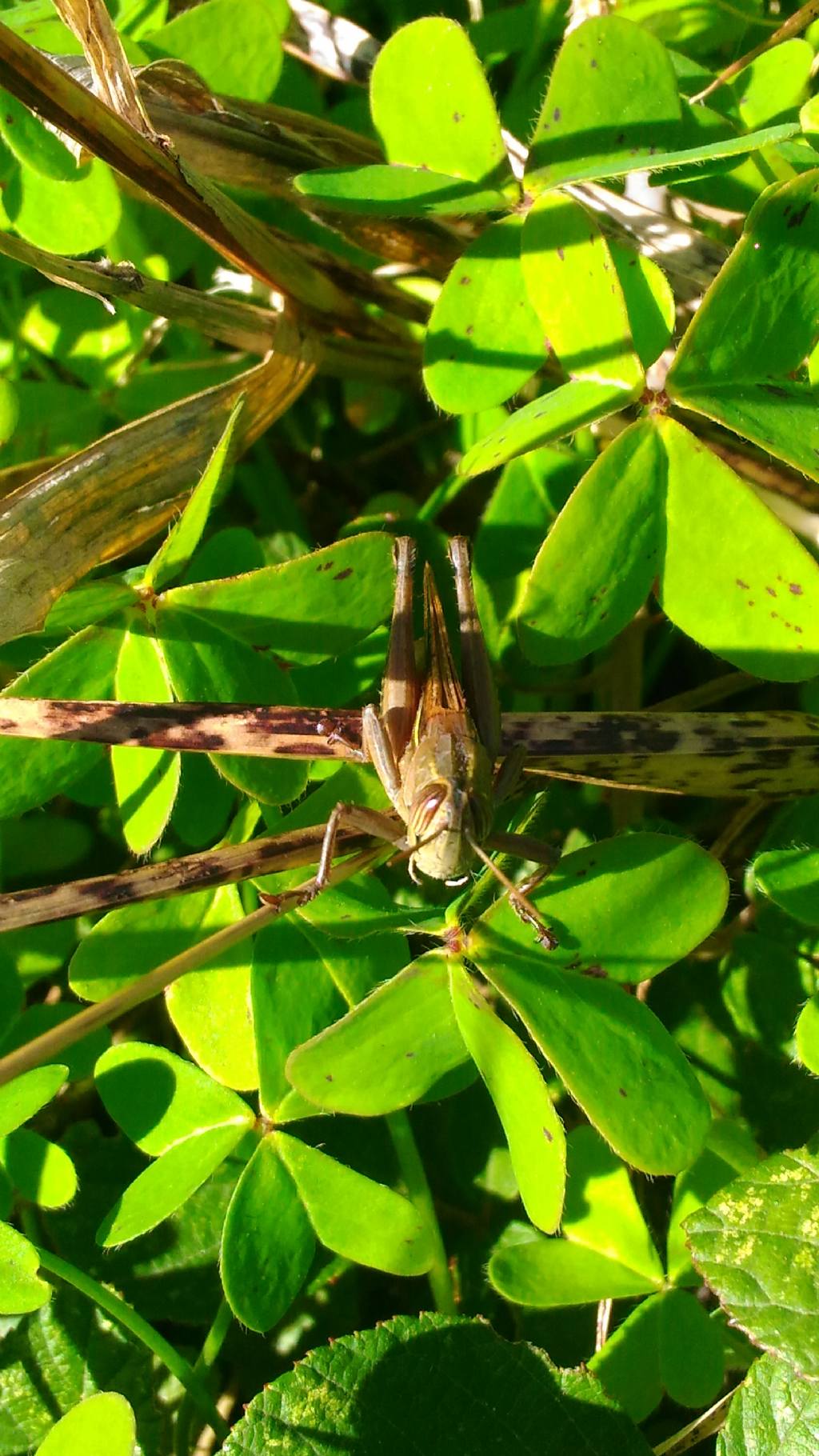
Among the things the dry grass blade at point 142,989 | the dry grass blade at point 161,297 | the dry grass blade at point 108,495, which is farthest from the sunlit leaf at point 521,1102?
the dry grass blade at point 161,297

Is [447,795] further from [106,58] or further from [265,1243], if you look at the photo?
[106,58]

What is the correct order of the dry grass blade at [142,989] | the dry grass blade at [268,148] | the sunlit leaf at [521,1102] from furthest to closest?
the dry grass blade at [268,148] → the dry grass blade at [142,989] → the sunlit leaf at [521,1102]

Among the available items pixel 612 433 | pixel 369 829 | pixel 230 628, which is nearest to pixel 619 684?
pixel 612 433

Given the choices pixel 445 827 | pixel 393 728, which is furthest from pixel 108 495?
pixel 445 827

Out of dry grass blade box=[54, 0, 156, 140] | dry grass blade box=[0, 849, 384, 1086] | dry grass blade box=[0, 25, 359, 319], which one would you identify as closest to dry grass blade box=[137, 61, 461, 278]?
dry grass blade box=[0, 25, 359, 319]

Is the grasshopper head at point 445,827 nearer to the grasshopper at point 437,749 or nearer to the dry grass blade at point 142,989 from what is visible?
the grasshopper at point 437,749

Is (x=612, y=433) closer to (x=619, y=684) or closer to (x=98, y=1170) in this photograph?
(x=619, y=684)

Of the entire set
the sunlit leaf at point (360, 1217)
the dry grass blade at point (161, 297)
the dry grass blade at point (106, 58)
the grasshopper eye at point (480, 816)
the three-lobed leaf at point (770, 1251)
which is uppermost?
the dry grass blade at point (106, 58)
